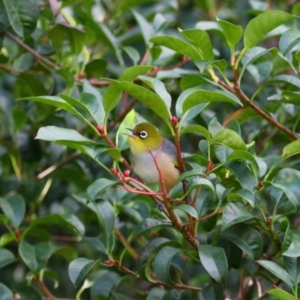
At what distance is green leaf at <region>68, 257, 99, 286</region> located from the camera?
7.12ft

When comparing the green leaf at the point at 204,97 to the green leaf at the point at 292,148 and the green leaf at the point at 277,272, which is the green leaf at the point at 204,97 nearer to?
the green leaf at the point at 292,148

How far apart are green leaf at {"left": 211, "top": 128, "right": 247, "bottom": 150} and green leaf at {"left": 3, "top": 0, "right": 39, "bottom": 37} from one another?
0.94 meters

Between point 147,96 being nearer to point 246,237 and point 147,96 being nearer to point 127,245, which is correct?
point 246,237

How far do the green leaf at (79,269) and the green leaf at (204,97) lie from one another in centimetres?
62

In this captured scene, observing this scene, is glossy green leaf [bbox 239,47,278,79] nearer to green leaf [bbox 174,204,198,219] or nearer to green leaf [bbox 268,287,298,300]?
green leaf [bbox 174,204,198,219]

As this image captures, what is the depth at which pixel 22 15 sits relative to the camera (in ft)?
8.26

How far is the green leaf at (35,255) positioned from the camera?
2.46m

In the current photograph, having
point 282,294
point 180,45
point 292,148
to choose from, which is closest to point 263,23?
point 180,45

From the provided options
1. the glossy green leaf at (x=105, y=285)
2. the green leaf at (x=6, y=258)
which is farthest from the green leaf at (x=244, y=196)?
the green leaf at (x=6, y=258)

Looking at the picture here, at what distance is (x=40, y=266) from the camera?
97.4 inches

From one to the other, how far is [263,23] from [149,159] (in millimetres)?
756

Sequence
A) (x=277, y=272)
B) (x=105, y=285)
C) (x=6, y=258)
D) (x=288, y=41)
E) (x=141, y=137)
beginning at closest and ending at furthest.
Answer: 1. (x=277, y=272)
2. (x=288, y=41)
3. (x=6, y=258)
4. (x=105, y=285)
5. (x=141, y=137)

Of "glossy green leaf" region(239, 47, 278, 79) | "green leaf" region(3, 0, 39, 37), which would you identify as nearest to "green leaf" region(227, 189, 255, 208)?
"glossy green leaf" region(239, 47, 278, 79)

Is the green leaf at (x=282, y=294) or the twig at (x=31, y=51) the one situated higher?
the twig at (x=31, y=51)
